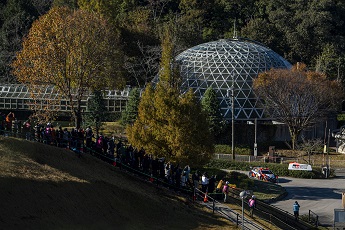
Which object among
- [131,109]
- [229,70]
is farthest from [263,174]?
[229,70]

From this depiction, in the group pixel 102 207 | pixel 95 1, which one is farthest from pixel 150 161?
→ pixel 95 1

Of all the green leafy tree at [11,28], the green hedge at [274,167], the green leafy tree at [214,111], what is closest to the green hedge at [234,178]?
the green hedge at [274,167]

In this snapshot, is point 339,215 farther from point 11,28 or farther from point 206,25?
point 206,25

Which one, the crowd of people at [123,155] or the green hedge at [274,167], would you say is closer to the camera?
the crowd of people at [123,155]

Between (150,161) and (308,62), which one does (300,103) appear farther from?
(150,161)

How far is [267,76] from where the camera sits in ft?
247

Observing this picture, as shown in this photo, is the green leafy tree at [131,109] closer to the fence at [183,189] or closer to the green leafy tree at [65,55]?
the green leafy tree at [65,55]

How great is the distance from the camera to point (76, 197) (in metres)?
31.8

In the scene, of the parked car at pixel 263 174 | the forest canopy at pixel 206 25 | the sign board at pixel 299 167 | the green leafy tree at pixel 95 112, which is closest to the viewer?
the parked car at pixel 263 174

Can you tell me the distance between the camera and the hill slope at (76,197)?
2956 cm

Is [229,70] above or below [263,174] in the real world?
above

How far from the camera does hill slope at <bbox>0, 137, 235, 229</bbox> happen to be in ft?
97.0

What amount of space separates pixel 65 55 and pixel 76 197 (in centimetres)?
2443

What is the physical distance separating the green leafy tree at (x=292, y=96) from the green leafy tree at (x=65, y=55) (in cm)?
2232
